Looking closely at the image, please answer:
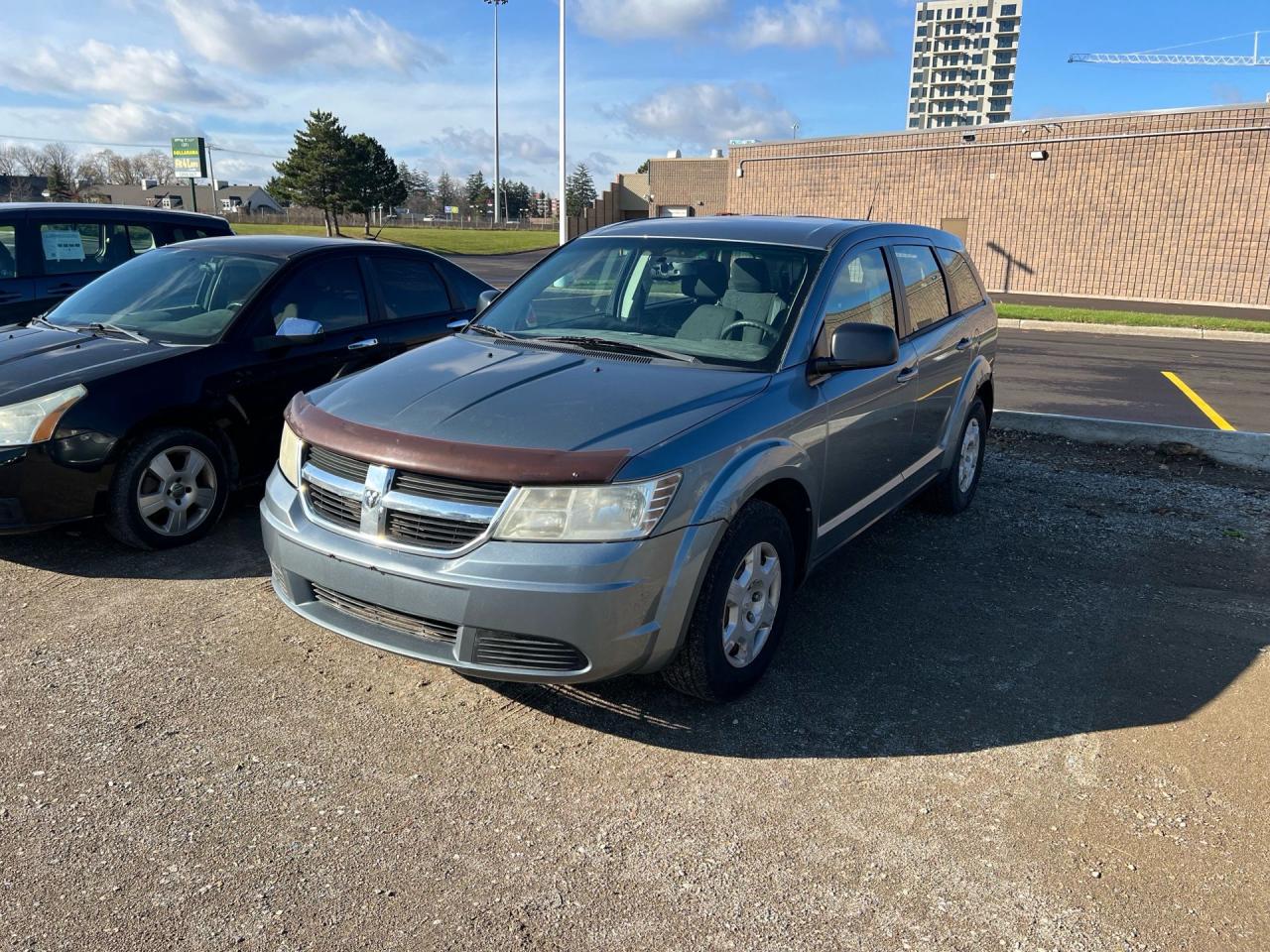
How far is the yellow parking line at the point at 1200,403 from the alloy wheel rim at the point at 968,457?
12.2 feet

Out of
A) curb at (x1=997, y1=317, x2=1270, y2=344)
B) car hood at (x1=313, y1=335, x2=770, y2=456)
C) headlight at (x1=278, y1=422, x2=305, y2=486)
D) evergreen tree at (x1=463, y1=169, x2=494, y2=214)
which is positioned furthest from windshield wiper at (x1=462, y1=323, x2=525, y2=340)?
evergreen tree at (x1=463, y1=169, x2=494, y2=214)

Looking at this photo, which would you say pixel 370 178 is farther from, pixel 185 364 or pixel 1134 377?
pixel 185 364

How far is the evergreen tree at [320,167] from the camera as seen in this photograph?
60000mm

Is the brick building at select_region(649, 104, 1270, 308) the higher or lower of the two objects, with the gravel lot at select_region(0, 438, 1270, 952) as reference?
higher

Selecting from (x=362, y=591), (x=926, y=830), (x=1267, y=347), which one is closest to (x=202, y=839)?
(x=362, y=591)

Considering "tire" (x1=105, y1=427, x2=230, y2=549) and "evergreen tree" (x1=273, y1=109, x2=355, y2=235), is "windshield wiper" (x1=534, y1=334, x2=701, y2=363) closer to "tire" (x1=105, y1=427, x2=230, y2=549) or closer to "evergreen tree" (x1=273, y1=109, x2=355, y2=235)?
"tire" (x1=105, y1=427, x2=230, y2=549)

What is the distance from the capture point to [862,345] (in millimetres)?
3826

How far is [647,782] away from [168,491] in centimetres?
326

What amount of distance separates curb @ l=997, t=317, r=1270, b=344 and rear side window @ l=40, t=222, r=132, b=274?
13.3m

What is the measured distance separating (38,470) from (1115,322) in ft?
58.8

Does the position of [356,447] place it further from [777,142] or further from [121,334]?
[777,142]

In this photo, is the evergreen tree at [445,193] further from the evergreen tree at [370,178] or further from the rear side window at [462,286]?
the rear side window at [462,286]

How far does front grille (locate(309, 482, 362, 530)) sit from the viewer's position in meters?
3.29

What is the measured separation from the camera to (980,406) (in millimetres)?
6180
